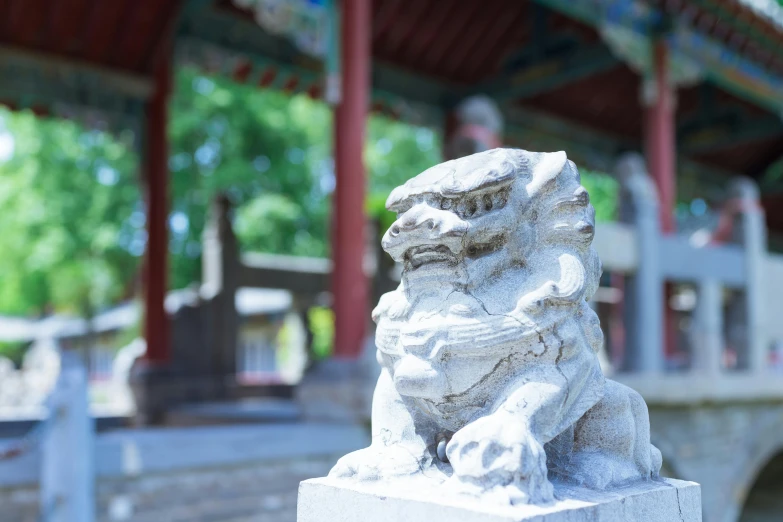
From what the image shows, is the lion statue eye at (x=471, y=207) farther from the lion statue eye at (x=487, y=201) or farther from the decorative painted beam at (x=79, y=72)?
the decorative painted beam at (x=79, y=72)

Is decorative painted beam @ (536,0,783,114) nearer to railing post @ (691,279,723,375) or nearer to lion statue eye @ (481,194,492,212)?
railing post @ (691,279,723,375)

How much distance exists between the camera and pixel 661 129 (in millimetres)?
8641

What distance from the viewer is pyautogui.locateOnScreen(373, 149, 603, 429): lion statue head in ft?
6.07

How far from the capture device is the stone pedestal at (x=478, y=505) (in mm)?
1606

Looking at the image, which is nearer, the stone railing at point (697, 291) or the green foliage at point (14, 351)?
the stone railing at point (697, 291)

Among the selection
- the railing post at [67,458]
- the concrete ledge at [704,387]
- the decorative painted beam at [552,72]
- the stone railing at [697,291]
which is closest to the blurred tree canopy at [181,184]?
the decorative painted beam at [552,72]

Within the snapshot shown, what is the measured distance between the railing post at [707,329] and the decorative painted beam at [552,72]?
12.1 ft

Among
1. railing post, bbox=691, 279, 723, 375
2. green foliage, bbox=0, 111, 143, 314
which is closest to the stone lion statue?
railing post, bbox=691, 279, 723, 375

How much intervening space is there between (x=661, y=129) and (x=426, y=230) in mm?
7449

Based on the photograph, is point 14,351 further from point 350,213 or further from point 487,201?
point 487,201

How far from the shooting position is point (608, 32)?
27.3 ft

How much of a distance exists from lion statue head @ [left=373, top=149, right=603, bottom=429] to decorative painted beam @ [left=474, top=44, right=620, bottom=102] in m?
8.04

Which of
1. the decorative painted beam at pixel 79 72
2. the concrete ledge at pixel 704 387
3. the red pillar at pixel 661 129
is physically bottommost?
the concrete ledge at pixel 704 387

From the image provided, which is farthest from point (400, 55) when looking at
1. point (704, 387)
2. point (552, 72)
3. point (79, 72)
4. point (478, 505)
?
point (478, 505)
